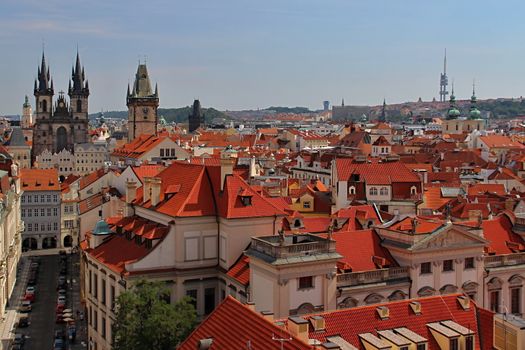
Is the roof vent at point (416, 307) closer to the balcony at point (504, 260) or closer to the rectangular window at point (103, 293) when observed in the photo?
the balcony at point (504, 260)

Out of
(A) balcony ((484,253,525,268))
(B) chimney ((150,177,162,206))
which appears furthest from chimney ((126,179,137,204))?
(A) balcony ((484,253,525,268))

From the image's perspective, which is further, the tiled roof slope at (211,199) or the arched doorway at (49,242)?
the arched doorway at (49,242)

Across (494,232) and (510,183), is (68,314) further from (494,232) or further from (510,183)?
(510,183)

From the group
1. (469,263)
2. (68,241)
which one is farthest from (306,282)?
(68,241)

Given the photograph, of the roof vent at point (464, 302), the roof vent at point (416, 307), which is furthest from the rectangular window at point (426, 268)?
the roof vent at point (416, 307)

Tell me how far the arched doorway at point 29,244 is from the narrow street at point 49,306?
9.00 meters

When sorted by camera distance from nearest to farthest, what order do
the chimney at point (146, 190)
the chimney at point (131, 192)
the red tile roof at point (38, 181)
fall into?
the chimney at point (146, 190) → the chimney at point (131, 192) → the red tile roof at point (38, 181)

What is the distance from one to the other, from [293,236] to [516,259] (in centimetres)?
1617

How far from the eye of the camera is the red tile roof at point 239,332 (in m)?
29.8

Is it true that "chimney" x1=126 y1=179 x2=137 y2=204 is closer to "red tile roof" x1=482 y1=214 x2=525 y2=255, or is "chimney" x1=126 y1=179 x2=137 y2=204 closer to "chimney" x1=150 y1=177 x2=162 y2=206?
"chimney" x1=150 y1=177 x2=162 y2=206

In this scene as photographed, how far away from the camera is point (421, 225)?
5016cm

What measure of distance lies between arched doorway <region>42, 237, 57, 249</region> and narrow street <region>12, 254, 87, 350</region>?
32.2 feet

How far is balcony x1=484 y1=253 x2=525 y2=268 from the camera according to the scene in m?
51.1

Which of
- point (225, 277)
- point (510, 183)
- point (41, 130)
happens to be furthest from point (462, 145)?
point (225, 277)
